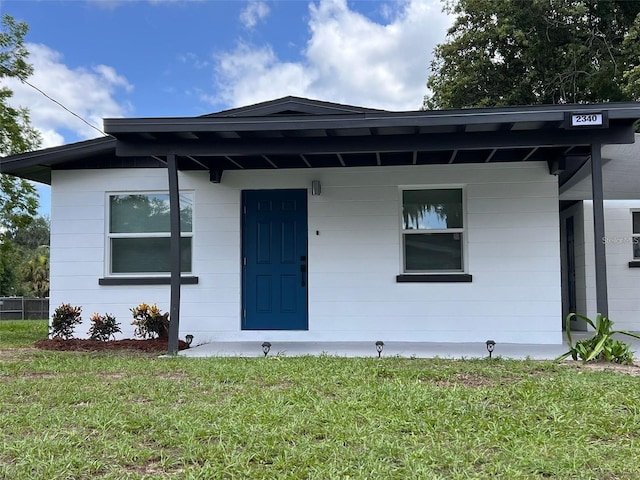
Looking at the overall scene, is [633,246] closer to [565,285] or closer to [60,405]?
[565,285]

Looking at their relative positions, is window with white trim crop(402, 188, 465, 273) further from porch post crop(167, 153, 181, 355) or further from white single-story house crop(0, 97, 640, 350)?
porch post crop(167, 153, 181, 355)

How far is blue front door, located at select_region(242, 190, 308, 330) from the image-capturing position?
8.20 m

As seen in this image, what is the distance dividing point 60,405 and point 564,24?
16.0 metres

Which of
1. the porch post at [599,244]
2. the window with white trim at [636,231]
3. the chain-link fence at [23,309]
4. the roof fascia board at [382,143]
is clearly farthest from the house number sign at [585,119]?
the chain-link fence at [23,309]

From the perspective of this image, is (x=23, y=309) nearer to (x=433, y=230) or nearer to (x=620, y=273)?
(x=433, y=230)

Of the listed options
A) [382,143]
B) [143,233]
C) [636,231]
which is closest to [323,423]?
[382,143]

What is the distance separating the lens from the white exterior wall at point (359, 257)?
7.77m

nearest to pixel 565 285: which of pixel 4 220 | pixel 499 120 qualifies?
pixel 499 120

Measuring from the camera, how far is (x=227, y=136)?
665 centimetres

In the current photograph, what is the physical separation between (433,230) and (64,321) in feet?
18.3

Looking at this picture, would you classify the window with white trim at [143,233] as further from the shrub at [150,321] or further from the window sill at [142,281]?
the shrub at [150,321]

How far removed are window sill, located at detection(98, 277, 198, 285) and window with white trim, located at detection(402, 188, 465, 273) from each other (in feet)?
10.5

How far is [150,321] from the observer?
795cm

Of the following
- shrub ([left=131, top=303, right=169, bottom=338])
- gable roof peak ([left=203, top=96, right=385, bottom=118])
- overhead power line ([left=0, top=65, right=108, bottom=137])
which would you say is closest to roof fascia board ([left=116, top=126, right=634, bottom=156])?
gable roof peak ([left=203, top=96, right=385, bottom=118])
